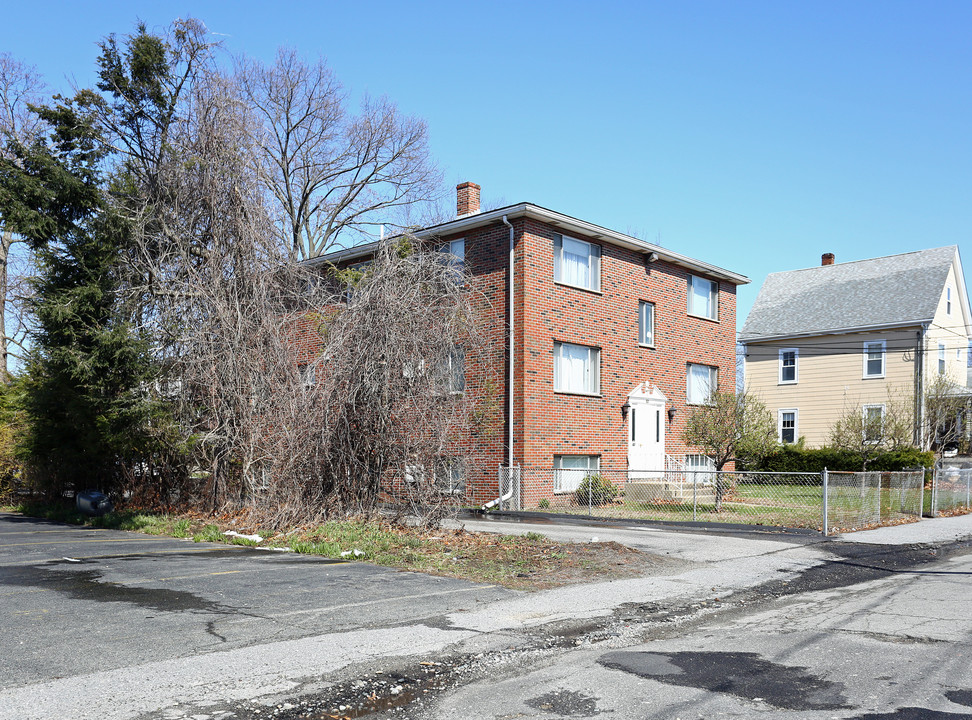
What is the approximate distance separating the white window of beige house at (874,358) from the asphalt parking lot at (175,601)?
100 feet

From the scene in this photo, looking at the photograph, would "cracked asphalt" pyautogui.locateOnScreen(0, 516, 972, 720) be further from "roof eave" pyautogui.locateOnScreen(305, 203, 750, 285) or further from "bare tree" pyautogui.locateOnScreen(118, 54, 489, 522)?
"roof eave" pyautogui.locateOnScreen(305, 203, 750, 285)

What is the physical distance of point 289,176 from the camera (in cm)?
3669

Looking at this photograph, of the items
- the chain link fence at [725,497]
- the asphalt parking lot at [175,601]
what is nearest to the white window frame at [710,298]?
the chain link fence at [725,497]

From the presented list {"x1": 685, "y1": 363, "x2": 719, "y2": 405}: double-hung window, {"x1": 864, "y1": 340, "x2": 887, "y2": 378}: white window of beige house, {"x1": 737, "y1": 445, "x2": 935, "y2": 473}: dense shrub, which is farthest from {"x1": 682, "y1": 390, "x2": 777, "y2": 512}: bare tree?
{"x1": 864, "y1": 340, "x2": 887, "y2": 378}: white window of beige house

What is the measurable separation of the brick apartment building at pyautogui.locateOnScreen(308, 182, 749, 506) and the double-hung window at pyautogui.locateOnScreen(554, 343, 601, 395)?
0.03 m

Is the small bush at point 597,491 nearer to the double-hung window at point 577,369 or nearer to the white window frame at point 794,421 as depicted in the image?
the double-hung window at point 577,369

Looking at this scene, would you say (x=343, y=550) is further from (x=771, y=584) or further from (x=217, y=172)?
(x=217, y=172)

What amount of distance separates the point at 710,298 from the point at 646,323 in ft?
14.6

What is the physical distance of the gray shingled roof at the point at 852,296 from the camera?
3522cm

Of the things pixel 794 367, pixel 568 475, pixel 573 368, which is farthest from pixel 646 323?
pixel 794 367

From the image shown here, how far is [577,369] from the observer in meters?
23.6

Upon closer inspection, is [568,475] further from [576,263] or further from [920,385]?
[920,385]

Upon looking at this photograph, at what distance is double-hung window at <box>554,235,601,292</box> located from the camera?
23.0 m

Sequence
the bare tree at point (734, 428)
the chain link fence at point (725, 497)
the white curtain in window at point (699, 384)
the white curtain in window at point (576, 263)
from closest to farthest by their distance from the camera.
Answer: the chain link fence at point (725, 497)
the bare tree at point (734, 428)
the white curtain in window at point (576, 263)
the white curtain in window at point (699, 384)
